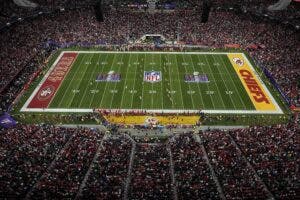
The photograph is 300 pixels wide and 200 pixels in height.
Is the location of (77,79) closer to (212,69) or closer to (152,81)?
(152,81)

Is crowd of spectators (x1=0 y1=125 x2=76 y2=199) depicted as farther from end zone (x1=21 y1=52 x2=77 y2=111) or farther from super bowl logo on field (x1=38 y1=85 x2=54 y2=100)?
super bowl logo on field (x1=38 y1=85 x2=54 y2=100)

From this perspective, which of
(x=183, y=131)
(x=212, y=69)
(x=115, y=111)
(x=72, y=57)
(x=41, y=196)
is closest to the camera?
(x=41, y=196)

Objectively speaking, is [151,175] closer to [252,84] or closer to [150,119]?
[150,119]

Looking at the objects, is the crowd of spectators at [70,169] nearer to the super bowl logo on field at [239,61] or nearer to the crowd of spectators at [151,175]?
the crowd of spectators at [151,175]

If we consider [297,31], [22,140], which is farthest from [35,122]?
[297,31]

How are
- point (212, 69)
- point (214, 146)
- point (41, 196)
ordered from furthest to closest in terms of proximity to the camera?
point (212, 69)
point (214, 146)
point (41, 196)

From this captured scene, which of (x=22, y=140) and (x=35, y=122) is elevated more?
(x=22, y=140)

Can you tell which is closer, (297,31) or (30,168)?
(30,168)
